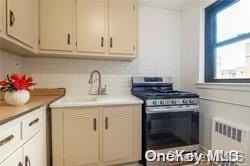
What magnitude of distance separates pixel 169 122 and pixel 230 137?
0.65m

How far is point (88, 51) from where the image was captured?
7.14 feet

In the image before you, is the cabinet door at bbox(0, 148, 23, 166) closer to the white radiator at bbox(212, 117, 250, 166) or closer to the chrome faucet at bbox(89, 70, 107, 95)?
the chrome faucet at bbox(89, 70, 107, 95)

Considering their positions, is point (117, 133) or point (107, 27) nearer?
point (117, 133)

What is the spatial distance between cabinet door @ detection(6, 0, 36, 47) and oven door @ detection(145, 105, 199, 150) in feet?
5.00

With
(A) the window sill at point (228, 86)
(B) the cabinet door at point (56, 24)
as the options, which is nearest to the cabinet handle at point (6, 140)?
(B) the cabinet door at point (56, 24)

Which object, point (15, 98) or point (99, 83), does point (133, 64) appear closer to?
point (99, 83)

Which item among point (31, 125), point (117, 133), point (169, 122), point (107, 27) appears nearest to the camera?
point (31, 125)

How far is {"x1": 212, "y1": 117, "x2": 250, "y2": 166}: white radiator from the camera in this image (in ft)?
5.16

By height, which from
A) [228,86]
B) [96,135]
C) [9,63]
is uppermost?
[9,63]

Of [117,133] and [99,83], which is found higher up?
[99,83]

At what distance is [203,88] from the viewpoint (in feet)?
7.66

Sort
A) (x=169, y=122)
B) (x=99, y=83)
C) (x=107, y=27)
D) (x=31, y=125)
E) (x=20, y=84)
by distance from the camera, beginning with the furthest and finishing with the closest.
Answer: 1. (x=99, y=83)
2. (x=107, y=27)
3. (x=169, y=122)
4. (x=20, y=84)
5. (x=31, y=125)

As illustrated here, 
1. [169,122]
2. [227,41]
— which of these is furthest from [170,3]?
[169,122]

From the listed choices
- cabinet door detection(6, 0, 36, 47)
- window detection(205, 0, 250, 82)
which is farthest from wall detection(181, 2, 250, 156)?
cabinet door detection(6, 0, 36, 47)
